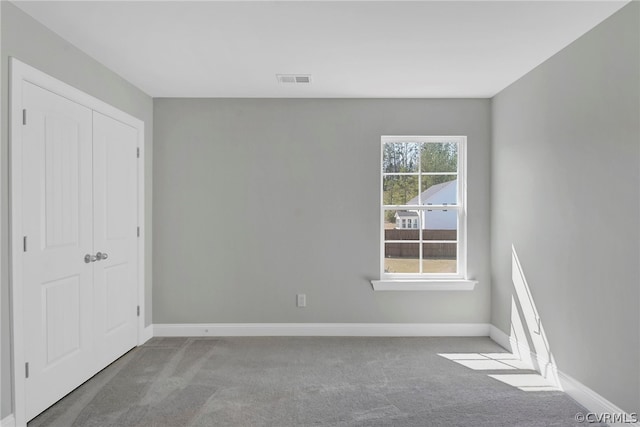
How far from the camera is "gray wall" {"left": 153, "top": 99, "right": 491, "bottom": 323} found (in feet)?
14.4

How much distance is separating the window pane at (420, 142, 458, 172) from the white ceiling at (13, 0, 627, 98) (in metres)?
0.71

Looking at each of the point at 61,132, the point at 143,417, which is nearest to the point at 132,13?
the point at 61,132

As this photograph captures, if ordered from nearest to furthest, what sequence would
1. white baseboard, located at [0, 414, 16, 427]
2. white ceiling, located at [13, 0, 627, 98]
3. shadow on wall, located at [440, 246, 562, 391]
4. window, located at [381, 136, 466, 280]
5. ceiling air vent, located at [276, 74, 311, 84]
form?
1. white baseboard, located at [0, 414, 16, 427]
2. white ceiling, located at [13, 0, 627, 98]
3. shadow on wall, located at [440, 246, 562, 391]
4. ceiling air vent, located at [276, 74, 311, 84]
5. window, located at [381, 136, 466, 280]

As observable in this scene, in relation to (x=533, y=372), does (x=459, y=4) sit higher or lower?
higher

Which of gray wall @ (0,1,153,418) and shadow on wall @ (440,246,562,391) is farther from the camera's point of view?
shadow on wall @ (440,246,562,391)

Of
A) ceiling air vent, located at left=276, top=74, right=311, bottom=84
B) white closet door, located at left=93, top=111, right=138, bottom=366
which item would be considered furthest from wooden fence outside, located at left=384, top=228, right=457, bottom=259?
white closet door, located at left=93, top=111, right=138, bottom=366

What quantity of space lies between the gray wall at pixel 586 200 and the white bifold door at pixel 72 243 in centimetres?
358

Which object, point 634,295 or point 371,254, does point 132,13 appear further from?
point 634,295

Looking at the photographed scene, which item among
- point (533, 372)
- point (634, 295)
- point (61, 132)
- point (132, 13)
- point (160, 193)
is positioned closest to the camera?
point (634, 295)

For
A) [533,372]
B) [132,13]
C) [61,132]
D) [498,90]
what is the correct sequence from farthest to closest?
[498,90] < [533,372] < [61,132] < [132,13]

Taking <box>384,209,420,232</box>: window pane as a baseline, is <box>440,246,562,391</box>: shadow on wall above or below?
below

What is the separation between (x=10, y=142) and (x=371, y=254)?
320 cm

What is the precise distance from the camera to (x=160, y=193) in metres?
4.39

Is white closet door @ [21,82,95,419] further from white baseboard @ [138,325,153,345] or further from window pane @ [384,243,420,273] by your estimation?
window pane @ [384,243,420,273]
